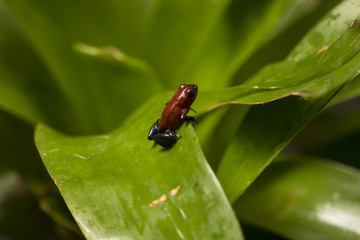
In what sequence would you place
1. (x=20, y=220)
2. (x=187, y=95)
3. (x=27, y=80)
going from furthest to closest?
(x=20, y=220) < (x=27, y=80) < (x=187, y=95)

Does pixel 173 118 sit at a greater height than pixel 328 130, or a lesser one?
lesser

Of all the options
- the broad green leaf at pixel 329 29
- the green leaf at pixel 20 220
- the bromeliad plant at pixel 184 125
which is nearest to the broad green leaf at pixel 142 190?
the bromeliad plant at pixel 184 125

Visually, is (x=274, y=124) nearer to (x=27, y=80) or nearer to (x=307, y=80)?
(x=307, y=80)

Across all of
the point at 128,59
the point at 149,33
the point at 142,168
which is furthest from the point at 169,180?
the point at 149,33

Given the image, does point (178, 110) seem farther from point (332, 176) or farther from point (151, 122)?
point (332, 176)

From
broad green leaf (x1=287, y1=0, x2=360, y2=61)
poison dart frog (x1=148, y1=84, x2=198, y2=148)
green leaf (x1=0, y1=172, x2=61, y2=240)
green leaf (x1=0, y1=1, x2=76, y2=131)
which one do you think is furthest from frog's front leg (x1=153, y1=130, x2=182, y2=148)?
green leaf (x1=0, y1=172, x2=61, y2=240)

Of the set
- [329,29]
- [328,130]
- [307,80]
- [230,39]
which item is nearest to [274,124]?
[307,80]
